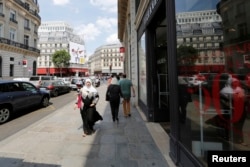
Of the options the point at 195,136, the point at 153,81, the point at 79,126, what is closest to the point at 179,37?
the point at 195,136

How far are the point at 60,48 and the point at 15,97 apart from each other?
258ft

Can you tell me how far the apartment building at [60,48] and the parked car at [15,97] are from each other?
63.7m

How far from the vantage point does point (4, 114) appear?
27.4ft

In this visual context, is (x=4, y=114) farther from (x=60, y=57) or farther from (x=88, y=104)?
(x=60, y=57)

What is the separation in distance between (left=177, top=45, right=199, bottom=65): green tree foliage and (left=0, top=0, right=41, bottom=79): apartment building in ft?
104

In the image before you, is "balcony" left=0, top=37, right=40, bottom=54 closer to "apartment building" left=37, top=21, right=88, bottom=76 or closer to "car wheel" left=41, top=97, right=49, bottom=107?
"apartment building" left=37, top=21, right=88, bottom=76

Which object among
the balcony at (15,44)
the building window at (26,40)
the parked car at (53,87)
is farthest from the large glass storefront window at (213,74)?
the building window at (26,40)

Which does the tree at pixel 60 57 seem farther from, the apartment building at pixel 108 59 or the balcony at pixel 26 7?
the apartment building at pixel 108 59

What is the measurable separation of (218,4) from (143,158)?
3.27m

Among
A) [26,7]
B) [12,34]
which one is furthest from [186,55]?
[26,7]

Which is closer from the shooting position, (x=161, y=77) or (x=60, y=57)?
(x=161, y=77)

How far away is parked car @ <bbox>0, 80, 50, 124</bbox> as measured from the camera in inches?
331

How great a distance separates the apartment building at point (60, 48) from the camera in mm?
75981

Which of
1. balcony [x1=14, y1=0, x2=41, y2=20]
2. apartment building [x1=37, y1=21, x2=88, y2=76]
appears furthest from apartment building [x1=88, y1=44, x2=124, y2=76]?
balcony [x1=14, y1=0, x2=41, y2=20]
